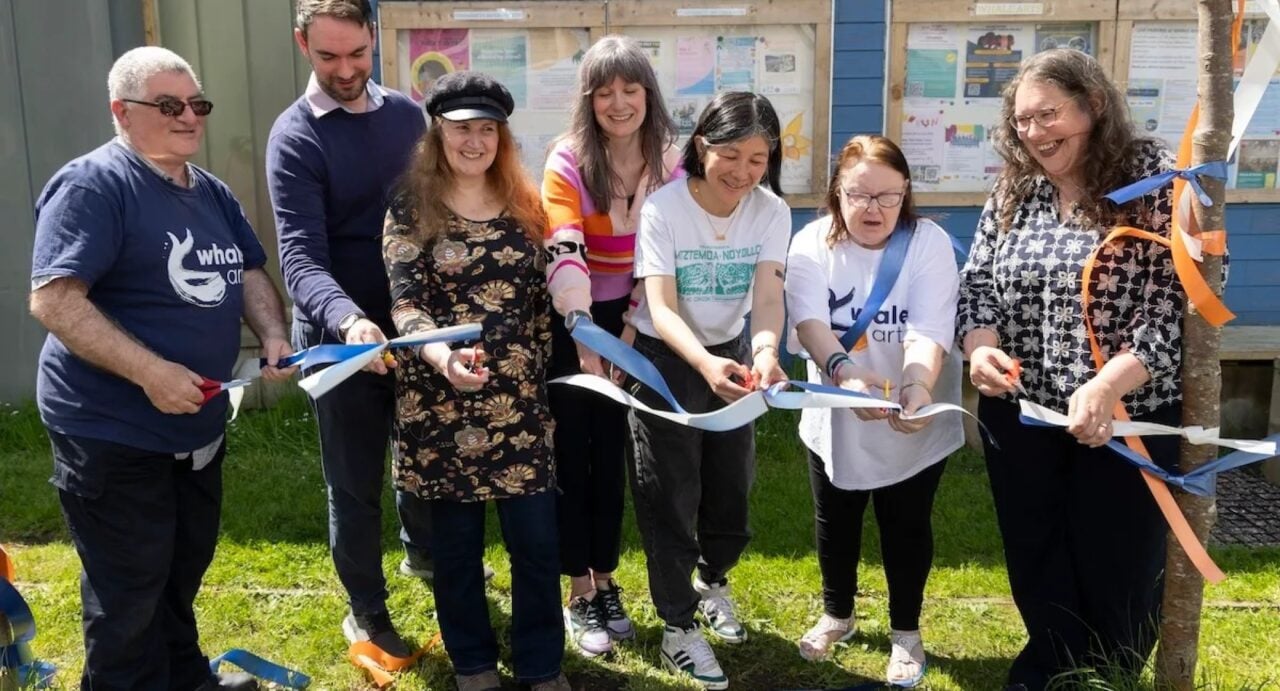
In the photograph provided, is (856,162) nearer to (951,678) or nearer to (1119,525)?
(1119,525)

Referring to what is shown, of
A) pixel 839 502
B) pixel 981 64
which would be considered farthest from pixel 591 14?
pixel 839 502

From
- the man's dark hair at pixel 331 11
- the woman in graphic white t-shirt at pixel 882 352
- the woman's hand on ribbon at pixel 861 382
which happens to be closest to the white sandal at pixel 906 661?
the woman in graphic white t-shirt at pixel 882 352

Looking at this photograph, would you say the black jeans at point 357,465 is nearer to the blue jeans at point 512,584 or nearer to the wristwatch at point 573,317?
the blue jeans at point 512,584

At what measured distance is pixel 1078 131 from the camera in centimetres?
265

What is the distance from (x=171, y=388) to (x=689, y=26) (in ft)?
14.0

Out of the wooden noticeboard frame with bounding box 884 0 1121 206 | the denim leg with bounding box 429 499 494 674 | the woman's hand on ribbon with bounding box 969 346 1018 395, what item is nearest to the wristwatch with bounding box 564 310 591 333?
the denim leg with bounding box 429 499 494 674

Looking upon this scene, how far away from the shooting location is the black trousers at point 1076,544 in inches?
108

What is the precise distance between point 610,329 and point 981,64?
3937 millimetres

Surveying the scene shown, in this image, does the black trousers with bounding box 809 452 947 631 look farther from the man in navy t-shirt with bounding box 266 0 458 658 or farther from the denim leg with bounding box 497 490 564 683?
the man in navy t-shirt with bounding box 266 0 458 658

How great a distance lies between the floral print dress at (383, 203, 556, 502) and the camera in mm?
2914

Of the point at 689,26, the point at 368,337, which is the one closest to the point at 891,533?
the point at 368,337

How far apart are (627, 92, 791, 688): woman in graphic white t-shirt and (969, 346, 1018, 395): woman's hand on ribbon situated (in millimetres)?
554

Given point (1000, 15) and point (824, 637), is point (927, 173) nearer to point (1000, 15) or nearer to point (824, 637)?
point (1000, 15)

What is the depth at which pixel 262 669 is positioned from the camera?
11.0ft
